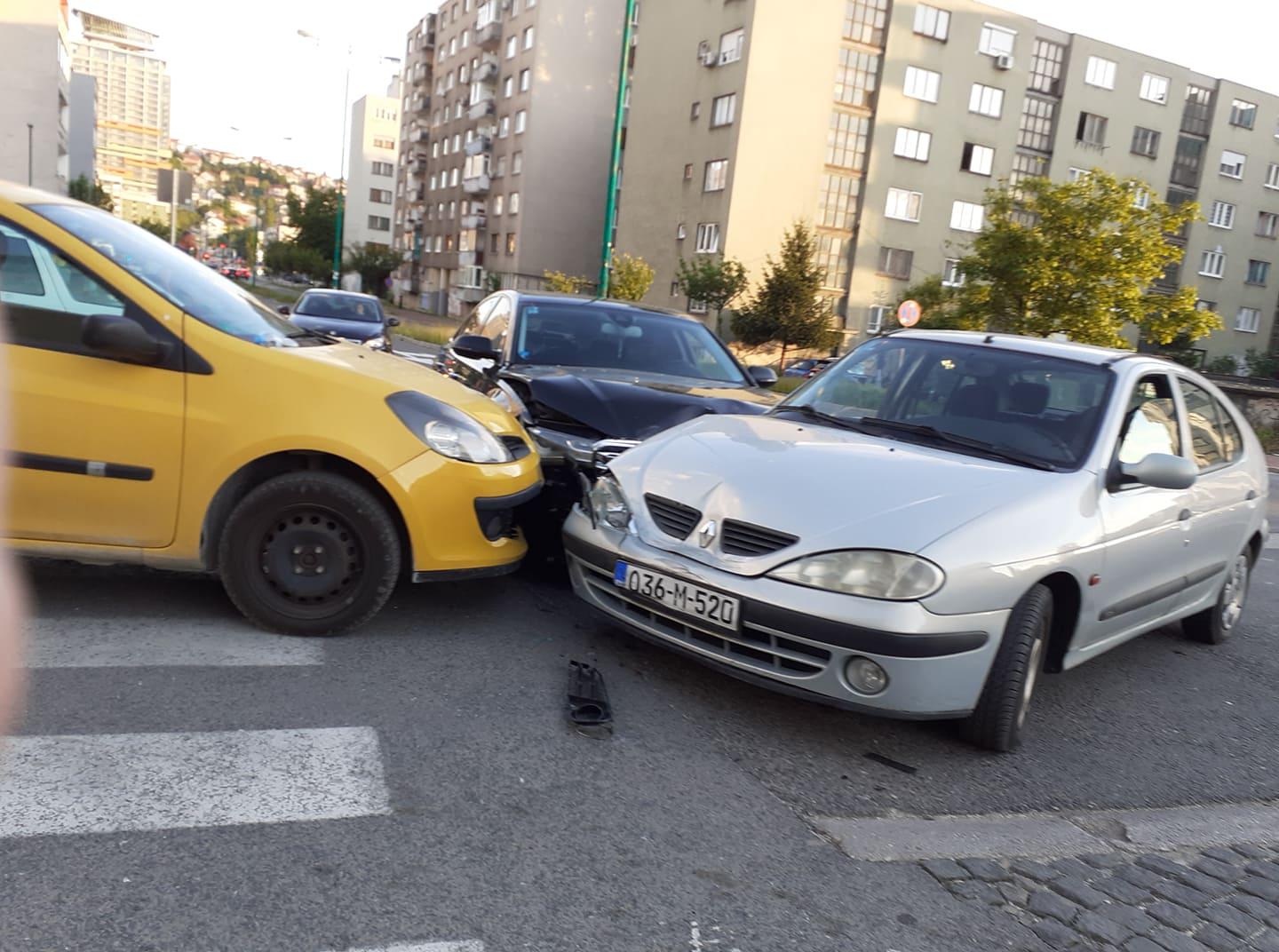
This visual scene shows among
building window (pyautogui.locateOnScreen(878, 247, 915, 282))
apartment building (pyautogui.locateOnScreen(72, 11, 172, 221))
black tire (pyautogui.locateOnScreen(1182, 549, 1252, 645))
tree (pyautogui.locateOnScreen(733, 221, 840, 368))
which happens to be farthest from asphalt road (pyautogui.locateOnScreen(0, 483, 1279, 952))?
apartment building (pyautogui.locateOnScreen(72, 11, 172, 221))

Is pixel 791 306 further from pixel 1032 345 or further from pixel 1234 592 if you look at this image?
pixel 1032 345

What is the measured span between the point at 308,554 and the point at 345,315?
1657 centimetres

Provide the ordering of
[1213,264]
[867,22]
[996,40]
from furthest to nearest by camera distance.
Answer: [1213,264], [996,40], [867,22]

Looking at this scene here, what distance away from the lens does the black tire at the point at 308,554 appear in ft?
13.8

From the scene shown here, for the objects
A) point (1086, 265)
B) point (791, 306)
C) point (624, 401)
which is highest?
point (1086, 265)

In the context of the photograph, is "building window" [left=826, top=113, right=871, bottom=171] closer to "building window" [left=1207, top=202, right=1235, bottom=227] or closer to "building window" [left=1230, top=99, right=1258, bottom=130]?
"building window" [left=1207, top=202, right=1235, bottom=227]

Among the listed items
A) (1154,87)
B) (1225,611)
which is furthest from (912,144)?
(1225,611)

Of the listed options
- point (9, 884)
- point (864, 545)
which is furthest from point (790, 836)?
point (9, 884)

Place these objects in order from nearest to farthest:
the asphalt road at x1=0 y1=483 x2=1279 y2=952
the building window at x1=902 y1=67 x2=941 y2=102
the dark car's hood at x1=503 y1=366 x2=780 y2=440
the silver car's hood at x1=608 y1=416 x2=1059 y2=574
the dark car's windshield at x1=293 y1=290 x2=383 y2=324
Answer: the asphalt road at x1=0 y1=483 x2=1279 y2=952, the silver car's hood at x1=608 y1=416 x2=1059 y2=574, the dark car's hood at x1=503 y1=366 x2=780 y2=440, the dark car's windshield at x1=293 y1=290 x2=383 y2=324, the building window at x1=902 y1=67 x2=941 y2=102

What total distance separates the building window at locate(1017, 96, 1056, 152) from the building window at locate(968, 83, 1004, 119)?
4.97ft

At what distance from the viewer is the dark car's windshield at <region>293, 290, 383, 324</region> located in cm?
1983

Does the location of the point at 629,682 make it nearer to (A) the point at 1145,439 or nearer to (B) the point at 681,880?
(B) the point at 681,880

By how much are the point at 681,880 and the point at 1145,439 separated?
3173mm

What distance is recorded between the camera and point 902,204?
43.8 metres
